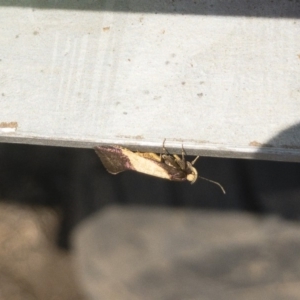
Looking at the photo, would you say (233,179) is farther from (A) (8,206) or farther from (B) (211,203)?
(A) (8,206)

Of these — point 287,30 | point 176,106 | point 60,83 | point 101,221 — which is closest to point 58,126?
point 60,83

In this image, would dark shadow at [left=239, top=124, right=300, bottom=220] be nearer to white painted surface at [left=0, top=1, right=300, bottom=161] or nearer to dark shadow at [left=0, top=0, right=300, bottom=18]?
white painted surface at [left=0, top=1, right=300, bottom=161]

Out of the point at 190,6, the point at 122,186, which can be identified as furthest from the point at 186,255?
the point at 190,6

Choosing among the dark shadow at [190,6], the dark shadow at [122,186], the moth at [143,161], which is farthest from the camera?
the dark shadow at [122,186]

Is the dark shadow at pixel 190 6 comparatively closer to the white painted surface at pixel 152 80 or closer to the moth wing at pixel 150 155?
the white painted surface at pixel 152 80

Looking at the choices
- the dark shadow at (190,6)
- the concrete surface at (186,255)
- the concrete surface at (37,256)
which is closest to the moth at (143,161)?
the dark shadow at (190,6)
